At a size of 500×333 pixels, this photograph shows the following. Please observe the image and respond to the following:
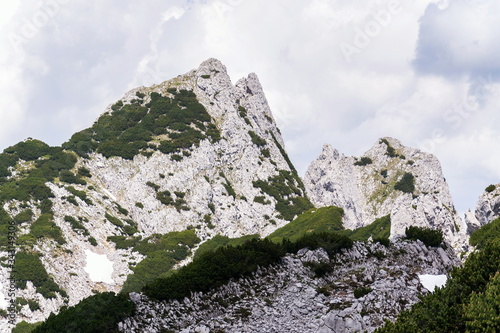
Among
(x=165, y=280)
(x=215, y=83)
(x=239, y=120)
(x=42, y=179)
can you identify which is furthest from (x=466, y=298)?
(x=215, y=83)

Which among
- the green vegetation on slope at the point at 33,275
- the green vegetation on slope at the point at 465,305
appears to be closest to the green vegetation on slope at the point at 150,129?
the green vegetation on slope at the point at 33,275

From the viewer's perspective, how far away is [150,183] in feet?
393

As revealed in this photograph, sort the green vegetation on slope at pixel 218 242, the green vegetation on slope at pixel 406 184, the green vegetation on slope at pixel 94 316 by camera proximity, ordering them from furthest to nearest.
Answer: the green vegetation on slope at pixel 406 184 → the green vegetation on slope at pixel 218 242 → the green vegetation on slope at pixel 94 316

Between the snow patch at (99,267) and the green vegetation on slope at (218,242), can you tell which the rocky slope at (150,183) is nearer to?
the snow patch at (99,267)

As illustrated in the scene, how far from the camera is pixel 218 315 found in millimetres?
27406

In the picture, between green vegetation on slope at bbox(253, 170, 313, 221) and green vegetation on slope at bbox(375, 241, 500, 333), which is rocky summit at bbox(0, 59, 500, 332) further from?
green vegetation on slope at bbox(375, 241, 500, 333)

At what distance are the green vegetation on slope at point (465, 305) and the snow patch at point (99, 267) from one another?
7119cm

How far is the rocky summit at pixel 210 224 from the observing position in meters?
27.9

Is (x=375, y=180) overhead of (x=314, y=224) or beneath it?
overhead

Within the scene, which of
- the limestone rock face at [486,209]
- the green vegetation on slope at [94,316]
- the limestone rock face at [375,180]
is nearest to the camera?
the green vegetation on slope at [94,316]

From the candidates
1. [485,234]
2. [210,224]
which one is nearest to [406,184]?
[210,224]

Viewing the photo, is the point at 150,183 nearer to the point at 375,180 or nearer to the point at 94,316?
the point at 375,180

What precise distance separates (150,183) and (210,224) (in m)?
21.8

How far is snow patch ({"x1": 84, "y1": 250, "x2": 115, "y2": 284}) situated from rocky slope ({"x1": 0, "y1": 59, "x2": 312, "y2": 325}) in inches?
22.2
